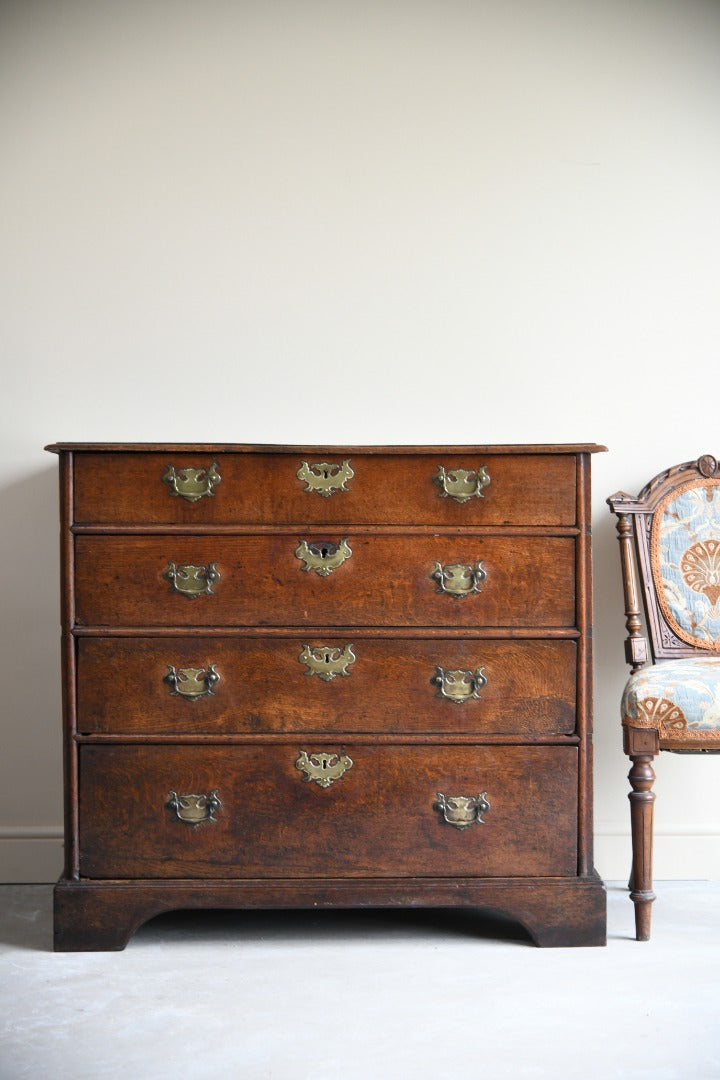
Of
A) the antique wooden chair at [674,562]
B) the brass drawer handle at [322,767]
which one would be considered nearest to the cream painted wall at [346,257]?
the antique wooden chair at [674,562]

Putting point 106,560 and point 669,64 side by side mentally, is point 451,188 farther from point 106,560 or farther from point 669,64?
point 106,560

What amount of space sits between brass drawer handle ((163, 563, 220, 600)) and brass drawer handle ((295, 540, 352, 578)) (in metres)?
0.20

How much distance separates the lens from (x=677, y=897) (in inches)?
107

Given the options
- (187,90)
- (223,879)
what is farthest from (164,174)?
(223,879)

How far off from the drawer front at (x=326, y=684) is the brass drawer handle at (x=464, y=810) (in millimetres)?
162

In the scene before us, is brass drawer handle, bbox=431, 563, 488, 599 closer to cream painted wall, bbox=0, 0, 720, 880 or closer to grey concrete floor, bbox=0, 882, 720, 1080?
cream painted wall, bbox=0, 0, 720, 880

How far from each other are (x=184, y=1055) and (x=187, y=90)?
8.31 feet

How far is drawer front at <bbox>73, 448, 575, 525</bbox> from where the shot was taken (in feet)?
7.58

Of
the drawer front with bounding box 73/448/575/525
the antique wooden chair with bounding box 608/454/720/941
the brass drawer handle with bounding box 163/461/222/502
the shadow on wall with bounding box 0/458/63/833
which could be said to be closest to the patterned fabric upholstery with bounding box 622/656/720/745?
the antique wooden chair with bounding box 608/454/720/941

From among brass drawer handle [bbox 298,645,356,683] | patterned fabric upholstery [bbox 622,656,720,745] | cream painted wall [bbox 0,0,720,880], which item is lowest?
patterned fabric upholstery [bbox 622,656,720,745]

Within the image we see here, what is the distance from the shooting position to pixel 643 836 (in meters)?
Result: 2.34

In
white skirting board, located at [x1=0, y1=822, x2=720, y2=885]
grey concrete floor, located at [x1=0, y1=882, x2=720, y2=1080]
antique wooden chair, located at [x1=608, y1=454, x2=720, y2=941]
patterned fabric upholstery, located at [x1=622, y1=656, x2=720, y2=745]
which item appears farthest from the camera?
white skirting board, located at [x1=0, y1=822, x2=720, y2=885]

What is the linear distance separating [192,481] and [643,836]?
4.44 ft

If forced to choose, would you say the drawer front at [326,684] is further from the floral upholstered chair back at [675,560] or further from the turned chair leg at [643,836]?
the floral upholstered chair back at [675,560]
